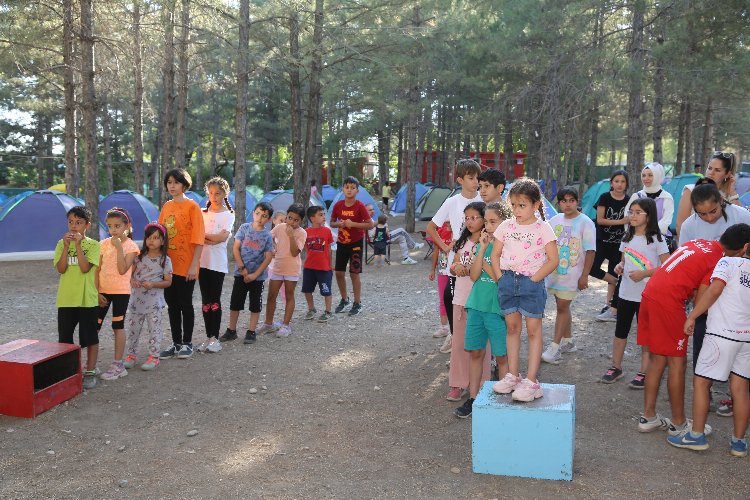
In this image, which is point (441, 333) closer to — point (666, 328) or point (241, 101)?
point (666, 328)

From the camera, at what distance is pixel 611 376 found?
5188mm

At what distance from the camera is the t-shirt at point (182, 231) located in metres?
5.78

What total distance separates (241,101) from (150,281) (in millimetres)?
7468

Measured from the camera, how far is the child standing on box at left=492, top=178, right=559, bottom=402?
162 inches

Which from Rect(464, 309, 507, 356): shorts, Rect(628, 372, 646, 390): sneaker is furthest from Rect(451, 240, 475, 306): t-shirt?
Rect(628, 372, 646, 390): sneaker

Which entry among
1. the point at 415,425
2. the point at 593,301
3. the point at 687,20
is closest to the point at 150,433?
the point at 415,425

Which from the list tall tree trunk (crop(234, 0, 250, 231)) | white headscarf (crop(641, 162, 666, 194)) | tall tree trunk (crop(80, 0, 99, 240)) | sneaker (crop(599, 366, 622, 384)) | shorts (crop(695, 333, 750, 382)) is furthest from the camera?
tall tree trunk (crop(234, 0, 250, 231))

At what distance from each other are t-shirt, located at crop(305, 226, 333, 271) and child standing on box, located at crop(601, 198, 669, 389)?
3.41 m

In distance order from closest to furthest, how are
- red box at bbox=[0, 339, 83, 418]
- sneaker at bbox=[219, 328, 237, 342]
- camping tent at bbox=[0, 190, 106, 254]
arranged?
red box at bbox=[0, 339, 83, 418], sneaker at bbox=[219, 328, 237, 342], camping tent at bbox=[0, 190, 106, 254]

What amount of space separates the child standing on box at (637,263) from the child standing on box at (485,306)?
121cm

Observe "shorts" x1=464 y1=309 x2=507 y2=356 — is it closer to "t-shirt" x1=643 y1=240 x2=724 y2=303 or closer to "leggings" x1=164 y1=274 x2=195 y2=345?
"t-shirt" x1=643 y1=240 x2=724 y2=303

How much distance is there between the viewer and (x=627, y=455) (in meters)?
3.88

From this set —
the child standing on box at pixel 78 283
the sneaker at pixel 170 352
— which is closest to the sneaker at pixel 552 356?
the sneaker at pixel 170 352

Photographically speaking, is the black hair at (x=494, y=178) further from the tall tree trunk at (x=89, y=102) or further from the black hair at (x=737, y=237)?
the tall tree trunk at (x=89, y=102)
